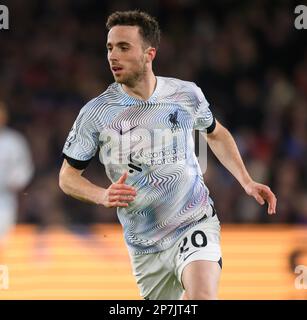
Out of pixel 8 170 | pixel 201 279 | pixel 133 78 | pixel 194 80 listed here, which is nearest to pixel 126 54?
pixel 133 78

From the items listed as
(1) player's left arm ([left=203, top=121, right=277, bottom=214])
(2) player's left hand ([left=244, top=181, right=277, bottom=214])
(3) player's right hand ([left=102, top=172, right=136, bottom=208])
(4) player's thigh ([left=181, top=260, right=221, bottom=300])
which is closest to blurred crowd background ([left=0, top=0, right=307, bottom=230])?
(1) player's left arm ([left=203, top=121, right=277, bottom=214])

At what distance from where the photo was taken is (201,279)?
208 inches

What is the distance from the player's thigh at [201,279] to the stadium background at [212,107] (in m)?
3.48

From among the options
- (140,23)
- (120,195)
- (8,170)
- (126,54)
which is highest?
(140,23)

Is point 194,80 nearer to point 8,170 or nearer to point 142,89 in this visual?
point 8,170

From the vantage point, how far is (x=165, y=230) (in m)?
5.61

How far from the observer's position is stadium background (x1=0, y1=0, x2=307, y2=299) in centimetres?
930

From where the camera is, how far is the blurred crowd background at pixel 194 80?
11.6m

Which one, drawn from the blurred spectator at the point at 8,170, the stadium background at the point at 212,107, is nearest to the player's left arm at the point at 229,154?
the stadium background at the point at 212,107

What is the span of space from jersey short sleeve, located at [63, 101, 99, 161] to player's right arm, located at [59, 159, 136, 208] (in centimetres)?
9

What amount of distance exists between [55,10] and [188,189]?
29.4 feet

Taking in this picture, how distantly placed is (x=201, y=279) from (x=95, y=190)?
0.78 m

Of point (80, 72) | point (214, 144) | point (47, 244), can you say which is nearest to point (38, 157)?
point (80, 72)

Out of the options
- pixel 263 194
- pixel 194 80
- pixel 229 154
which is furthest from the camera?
pixel 194 80
